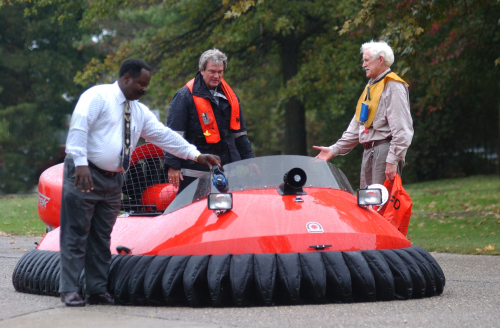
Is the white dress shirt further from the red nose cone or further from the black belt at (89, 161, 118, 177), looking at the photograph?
the red nose cone

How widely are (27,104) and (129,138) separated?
745 inches

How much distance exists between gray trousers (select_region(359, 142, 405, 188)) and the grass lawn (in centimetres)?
250

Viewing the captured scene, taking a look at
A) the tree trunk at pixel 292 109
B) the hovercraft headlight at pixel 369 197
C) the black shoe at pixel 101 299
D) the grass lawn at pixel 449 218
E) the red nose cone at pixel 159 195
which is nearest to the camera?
the black shoe at pixel 101 299

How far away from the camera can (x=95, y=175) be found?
4.28 meters

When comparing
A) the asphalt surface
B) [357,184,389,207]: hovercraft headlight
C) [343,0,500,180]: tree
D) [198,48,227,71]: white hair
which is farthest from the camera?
[343,0,500,180]: tree

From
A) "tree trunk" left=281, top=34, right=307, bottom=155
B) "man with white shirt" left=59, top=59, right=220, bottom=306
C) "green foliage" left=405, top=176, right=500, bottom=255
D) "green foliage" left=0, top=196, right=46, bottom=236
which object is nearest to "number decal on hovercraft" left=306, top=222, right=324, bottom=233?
"man with white shirt" left=59, top=59, right=220, bottom=306

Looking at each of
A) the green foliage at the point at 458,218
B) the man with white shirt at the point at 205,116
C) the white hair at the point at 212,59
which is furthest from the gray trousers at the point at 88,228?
the green foliage at the point at 458,218

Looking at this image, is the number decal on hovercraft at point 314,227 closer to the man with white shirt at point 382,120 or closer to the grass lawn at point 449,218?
the man with white shirt at point 382,120

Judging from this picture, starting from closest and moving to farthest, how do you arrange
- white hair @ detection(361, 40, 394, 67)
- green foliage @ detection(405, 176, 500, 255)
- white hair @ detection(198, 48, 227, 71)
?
white hair @ detection(198, 48, 227, 71) < white hair @ detection(361, 40, 394, 67) < green foliage @ detection(405, 176, 500, 255)

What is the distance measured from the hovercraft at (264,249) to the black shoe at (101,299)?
0.24ft

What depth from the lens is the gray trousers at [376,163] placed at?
5559mm

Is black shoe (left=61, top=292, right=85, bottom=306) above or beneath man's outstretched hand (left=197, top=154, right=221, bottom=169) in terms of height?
beneath

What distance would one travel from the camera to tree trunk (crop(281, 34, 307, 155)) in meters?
17.3

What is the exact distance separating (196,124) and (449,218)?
6994mm
